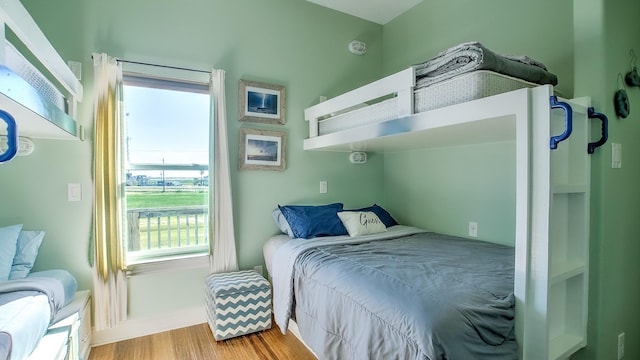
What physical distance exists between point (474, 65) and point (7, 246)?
267 centimetres

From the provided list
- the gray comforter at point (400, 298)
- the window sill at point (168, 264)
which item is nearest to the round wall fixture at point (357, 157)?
the gray comforter at point (400, 298)

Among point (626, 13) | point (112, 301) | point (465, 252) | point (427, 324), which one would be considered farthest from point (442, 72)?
point (112, 301)

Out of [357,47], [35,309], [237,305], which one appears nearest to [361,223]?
[237,305]

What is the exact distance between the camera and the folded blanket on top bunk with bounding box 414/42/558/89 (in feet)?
4.88

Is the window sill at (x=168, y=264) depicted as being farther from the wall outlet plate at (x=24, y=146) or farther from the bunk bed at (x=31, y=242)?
the wall outlet plate at (x=24, y=146)

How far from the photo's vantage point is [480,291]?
1.33 m

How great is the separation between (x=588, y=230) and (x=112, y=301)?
2882mm

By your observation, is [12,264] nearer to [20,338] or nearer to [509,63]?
[20,338]

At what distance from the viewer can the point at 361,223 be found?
2.62 meters

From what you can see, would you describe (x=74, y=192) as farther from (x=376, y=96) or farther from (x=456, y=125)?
(x=456, y=125)

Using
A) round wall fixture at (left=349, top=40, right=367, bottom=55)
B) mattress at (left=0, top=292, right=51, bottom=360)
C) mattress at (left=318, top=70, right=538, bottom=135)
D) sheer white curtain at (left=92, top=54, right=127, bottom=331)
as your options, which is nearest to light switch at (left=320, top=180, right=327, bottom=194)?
mattress at (left=318, top=70, right=538, bottom=135)

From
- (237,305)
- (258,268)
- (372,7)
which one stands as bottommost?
(237,305)

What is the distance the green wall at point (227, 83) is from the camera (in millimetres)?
2033

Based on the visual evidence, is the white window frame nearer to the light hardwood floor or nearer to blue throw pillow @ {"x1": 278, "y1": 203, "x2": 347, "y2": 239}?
the light hardwood floor
